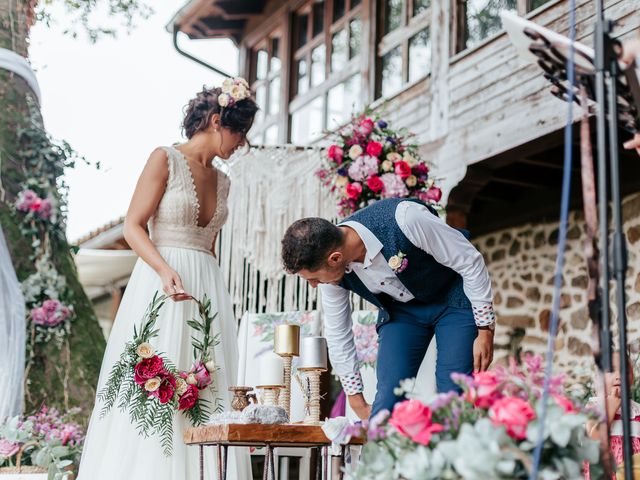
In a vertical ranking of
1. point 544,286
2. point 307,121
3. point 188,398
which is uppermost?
point 307,121

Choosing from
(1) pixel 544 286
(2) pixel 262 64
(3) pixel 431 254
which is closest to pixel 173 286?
(3) pixel 431 254

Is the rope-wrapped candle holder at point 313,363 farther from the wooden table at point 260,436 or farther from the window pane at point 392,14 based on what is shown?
the window pane at point 392,14

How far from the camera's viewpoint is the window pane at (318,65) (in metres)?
8.28

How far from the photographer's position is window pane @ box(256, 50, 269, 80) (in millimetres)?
9320

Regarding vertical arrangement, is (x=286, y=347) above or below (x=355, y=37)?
below

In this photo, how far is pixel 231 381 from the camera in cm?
323

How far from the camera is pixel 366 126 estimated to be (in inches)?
188

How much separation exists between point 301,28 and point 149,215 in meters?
5.94

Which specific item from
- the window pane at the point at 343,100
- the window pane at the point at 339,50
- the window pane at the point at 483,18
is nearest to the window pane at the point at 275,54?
the window pane at the point at 339,50

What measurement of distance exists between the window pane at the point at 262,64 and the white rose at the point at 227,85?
6.01 m

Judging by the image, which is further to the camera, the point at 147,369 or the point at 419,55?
the point at 419,55

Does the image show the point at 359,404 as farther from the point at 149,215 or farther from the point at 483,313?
the point at 149,215

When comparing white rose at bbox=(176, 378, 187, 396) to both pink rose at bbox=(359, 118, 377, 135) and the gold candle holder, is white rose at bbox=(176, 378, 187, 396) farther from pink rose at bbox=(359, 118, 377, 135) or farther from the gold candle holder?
pink rose at bbox=(359, 118, 377, 135)

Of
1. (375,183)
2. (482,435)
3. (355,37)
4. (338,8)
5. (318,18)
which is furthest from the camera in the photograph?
(318,18)
